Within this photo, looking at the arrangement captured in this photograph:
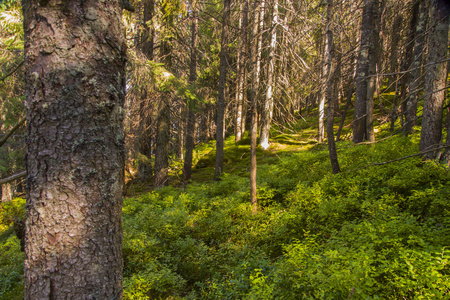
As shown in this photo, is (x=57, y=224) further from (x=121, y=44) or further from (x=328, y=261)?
(x=328, y=261)

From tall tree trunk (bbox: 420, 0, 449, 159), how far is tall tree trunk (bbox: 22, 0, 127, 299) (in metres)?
5.96

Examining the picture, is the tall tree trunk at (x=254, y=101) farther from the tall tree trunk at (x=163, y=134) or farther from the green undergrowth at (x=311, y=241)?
the tall tree trunk at (x=163, y=134)

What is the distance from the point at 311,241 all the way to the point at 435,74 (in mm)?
4737

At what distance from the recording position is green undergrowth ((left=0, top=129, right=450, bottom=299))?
8.93 ft

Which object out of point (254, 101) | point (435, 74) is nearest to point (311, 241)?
point (254, 101)

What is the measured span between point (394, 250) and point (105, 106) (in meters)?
3.69

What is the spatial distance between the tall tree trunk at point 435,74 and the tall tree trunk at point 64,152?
5.96 meters

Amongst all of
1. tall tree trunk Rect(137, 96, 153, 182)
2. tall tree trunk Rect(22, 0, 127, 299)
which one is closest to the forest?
tall tree trunk Rect(22, 0, 127, 299)

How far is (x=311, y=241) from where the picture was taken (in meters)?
3.82

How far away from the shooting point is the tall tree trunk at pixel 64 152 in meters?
1.37

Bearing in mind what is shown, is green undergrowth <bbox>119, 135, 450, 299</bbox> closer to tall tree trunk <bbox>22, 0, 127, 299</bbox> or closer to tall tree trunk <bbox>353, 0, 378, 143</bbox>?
tall tree trunk <bbox>353, 0, 378, 143</bbox>

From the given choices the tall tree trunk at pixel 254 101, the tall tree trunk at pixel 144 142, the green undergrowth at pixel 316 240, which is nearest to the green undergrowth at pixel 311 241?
the green undergrowth at pixel 316 240

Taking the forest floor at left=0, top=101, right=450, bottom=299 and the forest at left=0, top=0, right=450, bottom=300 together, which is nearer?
the forest at left=0, top=0, right=450, bottom=300

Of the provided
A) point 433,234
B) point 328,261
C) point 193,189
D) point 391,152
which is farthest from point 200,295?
point 391,152
